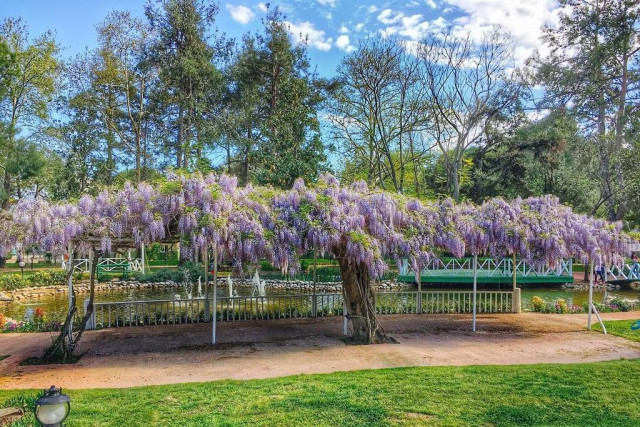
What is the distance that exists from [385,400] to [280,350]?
124 inches

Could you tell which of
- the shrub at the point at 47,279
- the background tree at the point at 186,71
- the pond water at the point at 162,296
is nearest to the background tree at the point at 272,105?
the background tree at the point at 186,71

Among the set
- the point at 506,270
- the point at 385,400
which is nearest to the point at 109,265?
the point at 506,270

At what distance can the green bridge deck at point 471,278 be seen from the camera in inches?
800

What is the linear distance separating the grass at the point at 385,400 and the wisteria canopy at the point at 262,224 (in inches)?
97.7

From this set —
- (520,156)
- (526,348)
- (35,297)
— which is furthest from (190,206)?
(520,156)

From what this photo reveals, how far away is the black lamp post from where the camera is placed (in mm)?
3268

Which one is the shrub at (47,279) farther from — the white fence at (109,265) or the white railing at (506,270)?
the white railing at (506,270)

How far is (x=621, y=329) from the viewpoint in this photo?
10102mm

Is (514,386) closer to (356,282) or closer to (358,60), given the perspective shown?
(356,282)

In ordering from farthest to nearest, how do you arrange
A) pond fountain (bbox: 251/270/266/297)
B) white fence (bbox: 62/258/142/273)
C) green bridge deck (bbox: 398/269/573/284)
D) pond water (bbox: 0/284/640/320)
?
white fence (bbox: 62/258/142/273), green bridge deck (bbox: 398/269/573/284), pond fountain (bbox: 251/270/266/297), pond water (bbox: 0/284/640/320)

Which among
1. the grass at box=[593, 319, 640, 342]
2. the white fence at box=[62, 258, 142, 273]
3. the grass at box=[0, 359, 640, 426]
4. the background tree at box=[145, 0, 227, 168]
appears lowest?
the grass at box=[593, 319, 640, 342]

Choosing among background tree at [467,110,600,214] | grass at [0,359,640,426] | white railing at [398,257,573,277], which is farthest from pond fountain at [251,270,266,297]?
background tree at [467,110,600,214]

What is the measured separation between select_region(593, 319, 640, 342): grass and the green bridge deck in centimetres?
902

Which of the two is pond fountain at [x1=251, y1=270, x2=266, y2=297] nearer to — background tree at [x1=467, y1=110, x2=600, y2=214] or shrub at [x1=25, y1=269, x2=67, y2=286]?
shrub at [x1=25, y1=269, x2=67, y2=286]
